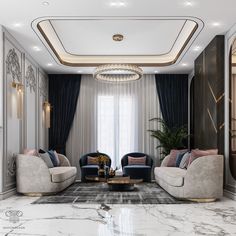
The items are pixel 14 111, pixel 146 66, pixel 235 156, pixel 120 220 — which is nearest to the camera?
pixel 120 220

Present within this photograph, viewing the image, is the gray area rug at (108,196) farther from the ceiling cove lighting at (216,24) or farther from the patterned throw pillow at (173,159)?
the ceiling cove lighting at (216,24)

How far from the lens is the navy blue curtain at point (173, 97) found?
9719mm

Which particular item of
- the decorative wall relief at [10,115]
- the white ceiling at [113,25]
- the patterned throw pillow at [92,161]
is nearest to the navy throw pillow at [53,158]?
the patterned throw pillow at [92,161]

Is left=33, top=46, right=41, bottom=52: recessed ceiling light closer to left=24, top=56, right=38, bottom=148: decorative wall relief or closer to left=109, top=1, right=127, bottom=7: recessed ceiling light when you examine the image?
left=24, top=56, right=38, bottom=148: decorative wall relief

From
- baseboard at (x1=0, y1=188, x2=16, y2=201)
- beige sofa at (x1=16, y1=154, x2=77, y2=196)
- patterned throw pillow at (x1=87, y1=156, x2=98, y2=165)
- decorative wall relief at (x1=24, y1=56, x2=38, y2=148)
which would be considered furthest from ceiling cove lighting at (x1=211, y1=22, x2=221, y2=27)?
patterned throw pillow at (x1=87, y1=156, x2=98, y2=165)

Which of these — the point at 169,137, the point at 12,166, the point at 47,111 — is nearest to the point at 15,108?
the point at 12,166

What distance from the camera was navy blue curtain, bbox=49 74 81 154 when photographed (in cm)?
970

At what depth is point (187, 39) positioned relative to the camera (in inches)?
265

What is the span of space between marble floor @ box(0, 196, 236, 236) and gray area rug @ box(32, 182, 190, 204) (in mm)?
368

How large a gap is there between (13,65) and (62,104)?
10.7ft

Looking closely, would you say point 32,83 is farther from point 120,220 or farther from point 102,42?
point 120,220

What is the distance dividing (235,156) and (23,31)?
4.13 m

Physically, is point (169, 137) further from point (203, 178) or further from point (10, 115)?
point (10, 115)

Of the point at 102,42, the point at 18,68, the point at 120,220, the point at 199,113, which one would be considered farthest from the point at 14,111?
the point at 199,113
